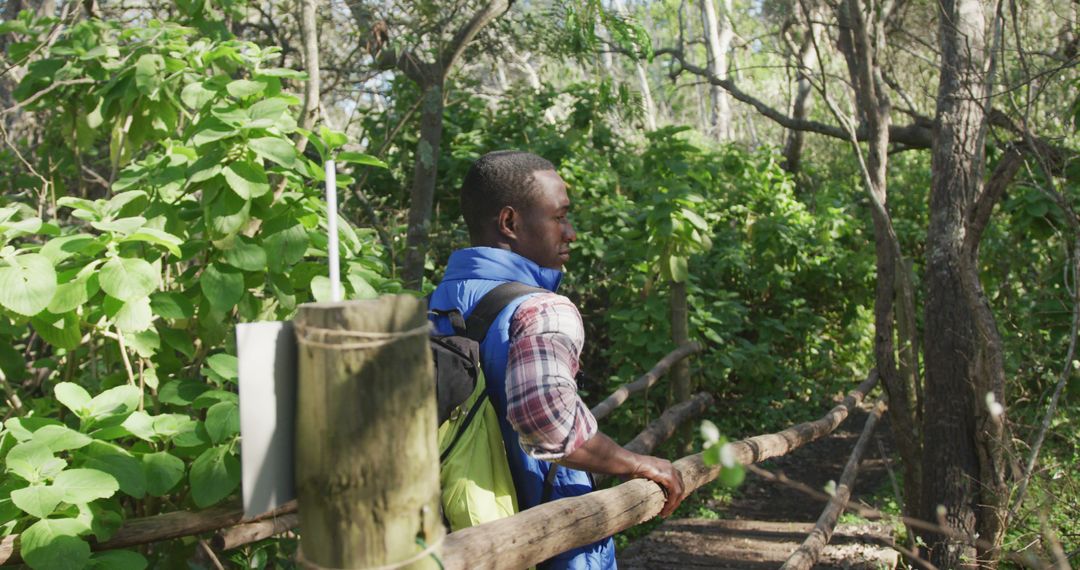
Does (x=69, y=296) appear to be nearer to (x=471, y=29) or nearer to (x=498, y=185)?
(x=498, y=185)

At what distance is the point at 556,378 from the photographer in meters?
1.95

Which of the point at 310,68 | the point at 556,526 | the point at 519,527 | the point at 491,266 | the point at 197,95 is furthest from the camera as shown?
the point at 310,68

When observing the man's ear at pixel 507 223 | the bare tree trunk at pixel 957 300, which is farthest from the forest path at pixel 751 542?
the man's ear at pixel 507 223

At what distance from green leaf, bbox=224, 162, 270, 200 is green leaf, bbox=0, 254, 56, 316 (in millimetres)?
532

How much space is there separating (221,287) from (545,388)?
4.34 feet

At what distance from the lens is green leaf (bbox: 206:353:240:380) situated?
96.9 inches

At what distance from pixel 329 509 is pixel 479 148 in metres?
6.86

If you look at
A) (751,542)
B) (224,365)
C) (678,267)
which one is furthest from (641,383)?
(224,365)

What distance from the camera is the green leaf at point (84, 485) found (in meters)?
2.11

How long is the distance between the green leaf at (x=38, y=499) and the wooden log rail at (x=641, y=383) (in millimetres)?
2371

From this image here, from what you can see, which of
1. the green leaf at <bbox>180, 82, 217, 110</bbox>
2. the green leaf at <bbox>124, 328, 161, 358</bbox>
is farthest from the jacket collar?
the green leaf at <bbox>180, 82, 217, 110</bbox>

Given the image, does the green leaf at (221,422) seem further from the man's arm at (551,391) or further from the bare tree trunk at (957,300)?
the bare tree trunk at (957,300)

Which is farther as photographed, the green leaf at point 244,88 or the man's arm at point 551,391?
the green leaf at point 244,88

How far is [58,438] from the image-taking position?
7.25ft
